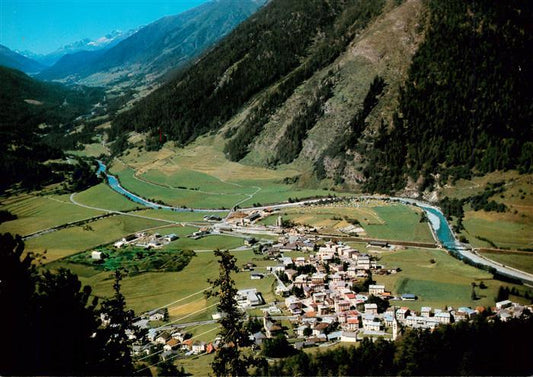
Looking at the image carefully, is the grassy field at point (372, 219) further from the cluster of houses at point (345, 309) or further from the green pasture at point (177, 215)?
the green pasture at point (177, 215)

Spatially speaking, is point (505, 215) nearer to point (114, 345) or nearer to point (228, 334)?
point (228, 334)

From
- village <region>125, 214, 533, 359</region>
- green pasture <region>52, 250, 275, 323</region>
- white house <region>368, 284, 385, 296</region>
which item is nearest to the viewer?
village <region>125, 214, 533, 359</region>

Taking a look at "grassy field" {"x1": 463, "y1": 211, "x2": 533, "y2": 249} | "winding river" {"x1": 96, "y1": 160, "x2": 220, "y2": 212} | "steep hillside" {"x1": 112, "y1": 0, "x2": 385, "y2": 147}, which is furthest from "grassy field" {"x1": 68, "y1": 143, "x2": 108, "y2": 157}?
"grassy field" {"x1": 463, "y1": 211, "x2": 533, "y2": 249}

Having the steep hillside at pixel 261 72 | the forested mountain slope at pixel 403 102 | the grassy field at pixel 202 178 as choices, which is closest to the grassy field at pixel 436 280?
the forested mountain slope at pixel 403 102

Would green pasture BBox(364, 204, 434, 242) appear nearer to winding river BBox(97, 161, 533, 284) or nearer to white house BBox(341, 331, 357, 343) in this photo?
winding river BBox(97, 161, 533, 284)

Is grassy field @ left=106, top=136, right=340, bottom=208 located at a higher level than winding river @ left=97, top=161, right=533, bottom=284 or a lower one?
higher

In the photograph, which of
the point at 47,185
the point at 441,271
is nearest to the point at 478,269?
the point at 441,271

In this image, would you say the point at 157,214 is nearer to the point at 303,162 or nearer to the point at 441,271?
the point at 303,162
